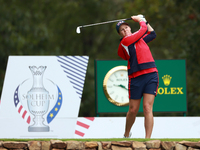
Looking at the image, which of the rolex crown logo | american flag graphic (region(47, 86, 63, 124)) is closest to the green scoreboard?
the rolex crown logo

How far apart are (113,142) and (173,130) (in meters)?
2.92

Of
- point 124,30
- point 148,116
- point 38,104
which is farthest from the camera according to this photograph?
point 38,104

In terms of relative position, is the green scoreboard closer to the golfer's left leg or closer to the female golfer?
the female golfer

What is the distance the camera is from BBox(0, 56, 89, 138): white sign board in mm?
7152

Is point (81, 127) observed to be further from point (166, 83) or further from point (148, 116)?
point (148, 116)

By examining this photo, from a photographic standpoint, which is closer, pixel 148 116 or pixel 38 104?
pixel 148 116

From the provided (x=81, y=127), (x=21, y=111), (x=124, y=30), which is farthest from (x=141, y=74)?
(x=21, y=111)

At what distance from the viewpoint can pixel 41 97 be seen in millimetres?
7199

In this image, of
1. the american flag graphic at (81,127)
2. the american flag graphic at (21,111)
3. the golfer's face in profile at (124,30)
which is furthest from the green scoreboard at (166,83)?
the golfer's face in profile at (124,30)

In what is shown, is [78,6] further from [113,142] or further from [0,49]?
[113,142]

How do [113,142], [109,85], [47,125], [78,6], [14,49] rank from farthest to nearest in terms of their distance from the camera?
1. [78,6]
2. [14,49]
3. [109,85]
4. [47,125]
5. [113,142]

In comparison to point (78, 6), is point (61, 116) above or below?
below

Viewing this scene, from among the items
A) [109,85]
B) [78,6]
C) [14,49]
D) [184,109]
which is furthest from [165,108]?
[78,6]

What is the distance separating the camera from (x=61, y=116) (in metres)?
7.26
